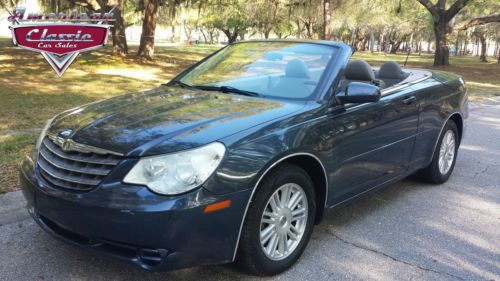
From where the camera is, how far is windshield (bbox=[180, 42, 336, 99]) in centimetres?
393

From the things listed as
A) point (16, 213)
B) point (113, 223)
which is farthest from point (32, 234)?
point (113, 223)

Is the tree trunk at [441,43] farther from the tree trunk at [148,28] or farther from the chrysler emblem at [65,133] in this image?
the chrysler emblem at [65,133]

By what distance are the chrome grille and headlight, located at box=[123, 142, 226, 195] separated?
0.17m

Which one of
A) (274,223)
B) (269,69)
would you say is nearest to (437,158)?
(269,69)

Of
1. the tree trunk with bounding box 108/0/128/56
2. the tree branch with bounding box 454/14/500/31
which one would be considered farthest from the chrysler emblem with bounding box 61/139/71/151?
the tree branch with bounding box 454/14/500/31

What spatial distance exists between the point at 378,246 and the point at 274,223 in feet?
3.59

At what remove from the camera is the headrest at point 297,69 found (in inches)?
158

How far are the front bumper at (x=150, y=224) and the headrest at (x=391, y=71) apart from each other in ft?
10.4

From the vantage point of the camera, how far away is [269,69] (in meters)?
4.22

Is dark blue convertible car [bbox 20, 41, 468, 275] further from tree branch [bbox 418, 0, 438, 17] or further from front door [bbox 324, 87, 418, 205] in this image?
tree branch [bbox 418, 0, 438, 17]

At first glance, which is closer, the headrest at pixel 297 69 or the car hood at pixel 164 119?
the car hood at pixel 164 119

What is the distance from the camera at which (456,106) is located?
5.52 m

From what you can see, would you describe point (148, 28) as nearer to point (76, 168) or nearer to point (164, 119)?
point (164, 119)

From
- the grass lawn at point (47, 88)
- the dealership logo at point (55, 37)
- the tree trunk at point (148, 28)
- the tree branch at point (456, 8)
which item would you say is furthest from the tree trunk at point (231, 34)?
the dealership logo at point (55, 37)
